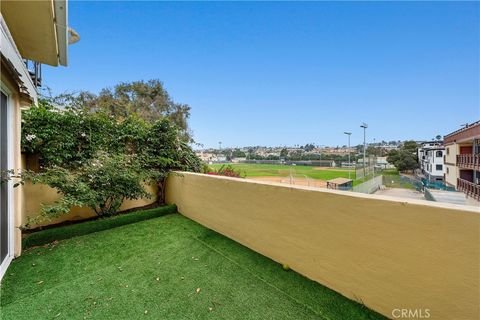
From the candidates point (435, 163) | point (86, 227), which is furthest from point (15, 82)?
point (435, 163)

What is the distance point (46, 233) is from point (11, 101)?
225 cm

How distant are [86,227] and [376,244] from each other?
4.82 meters

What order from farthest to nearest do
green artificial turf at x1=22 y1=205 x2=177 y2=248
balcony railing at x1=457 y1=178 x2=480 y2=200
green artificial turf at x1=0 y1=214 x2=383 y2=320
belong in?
1. balcony railing at x1=457 y1=178 x2=480 y2=200
2. green artificial turf at x1=22 y1=205 x2=177 y2=248
3. green artificial turf at x1=0 y1=214 x2=383 y2=320

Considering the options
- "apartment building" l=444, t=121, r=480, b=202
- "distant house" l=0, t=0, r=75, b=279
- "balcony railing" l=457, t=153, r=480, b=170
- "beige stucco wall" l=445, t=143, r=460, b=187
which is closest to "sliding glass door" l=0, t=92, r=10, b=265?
"distant house" l=0, t=0, r=75, b=279

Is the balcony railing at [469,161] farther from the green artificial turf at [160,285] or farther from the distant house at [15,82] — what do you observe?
the distant house at [15,82]

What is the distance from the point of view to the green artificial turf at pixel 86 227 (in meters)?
3.48

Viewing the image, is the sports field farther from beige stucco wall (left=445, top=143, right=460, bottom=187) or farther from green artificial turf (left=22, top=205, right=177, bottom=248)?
beige stucco wall (left=445, top=143, right=460, bottom=187)

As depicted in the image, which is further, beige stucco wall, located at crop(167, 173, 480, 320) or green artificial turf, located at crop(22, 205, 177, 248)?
green artificial turf, located at crop(22, 205, 177, 248)

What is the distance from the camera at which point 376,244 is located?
1848mm

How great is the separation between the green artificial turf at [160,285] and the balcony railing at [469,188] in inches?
908

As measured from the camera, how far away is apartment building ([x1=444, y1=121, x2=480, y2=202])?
57.8 feet

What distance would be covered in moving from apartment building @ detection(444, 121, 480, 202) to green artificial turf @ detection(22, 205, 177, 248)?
23098 mm

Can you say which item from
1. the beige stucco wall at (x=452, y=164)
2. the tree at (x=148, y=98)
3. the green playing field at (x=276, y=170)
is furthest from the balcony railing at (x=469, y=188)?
the tree at (x=148, y=98)

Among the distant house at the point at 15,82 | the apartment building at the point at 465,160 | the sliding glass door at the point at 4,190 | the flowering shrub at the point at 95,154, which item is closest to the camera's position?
the distant house at the point at 15,82
